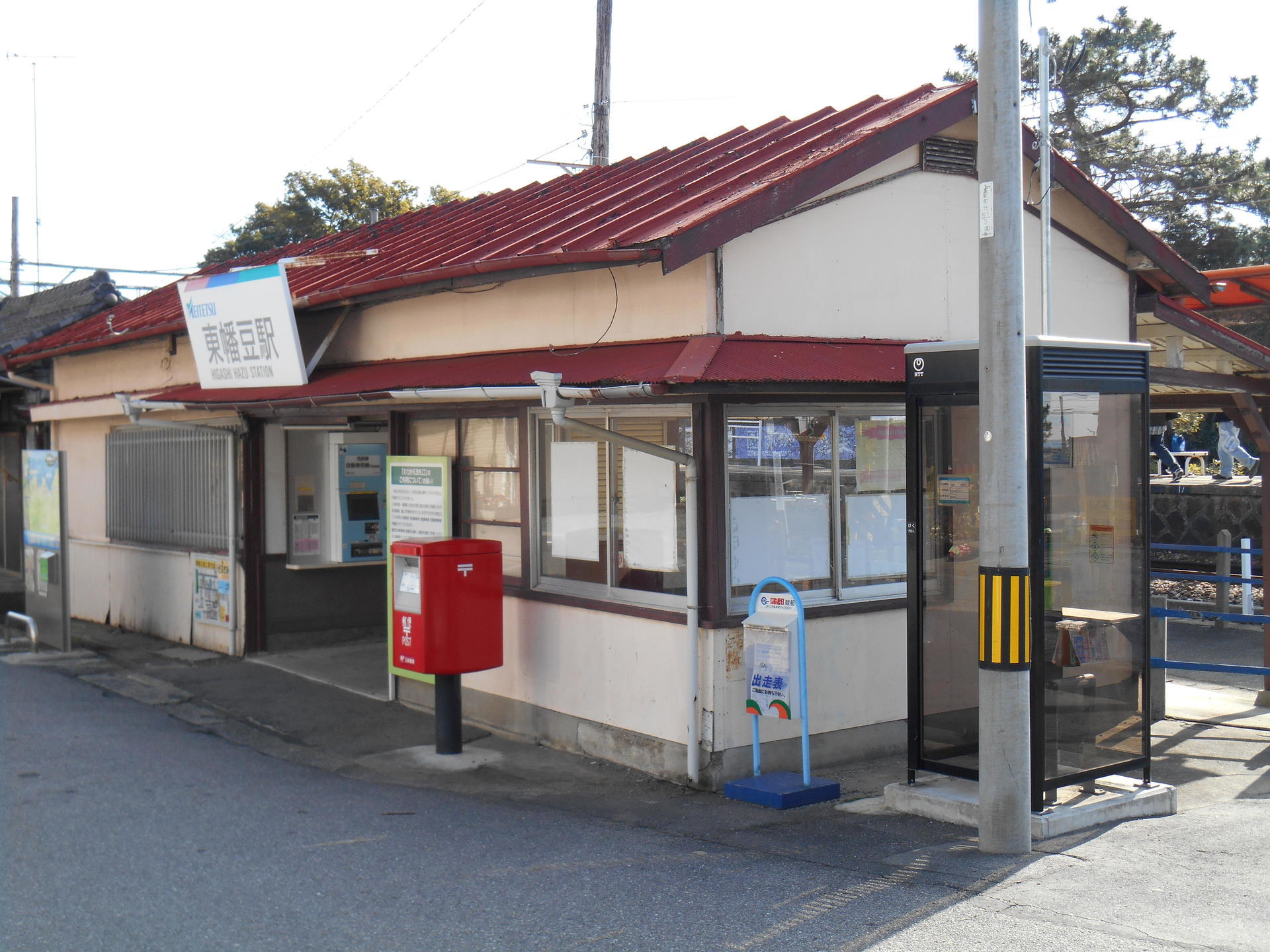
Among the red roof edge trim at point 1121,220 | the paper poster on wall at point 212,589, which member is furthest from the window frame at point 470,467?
the red roof edge trim at point 1121,220

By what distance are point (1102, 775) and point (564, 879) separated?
307cm

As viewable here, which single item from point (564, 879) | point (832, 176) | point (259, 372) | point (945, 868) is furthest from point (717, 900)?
point (259, 372)

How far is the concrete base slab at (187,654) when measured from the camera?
1194 cm

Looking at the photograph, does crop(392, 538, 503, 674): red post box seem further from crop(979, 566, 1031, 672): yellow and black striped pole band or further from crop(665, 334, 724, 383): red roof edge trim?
crop(979, 566, 1031, 672): yellow and black striped pole band

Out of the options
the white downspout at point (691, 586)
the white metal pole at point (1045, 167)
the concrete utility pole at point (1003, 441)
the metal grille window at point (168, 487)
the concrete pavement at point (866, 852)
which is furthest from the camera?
the metal grille window at point (168, 487)

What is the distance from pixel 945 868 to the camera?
5.52m

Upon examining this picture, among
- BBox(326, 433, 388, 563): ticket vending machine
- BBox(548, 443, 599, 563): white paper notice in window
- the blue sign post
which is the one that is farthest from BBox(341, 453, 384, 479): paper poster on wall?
the blue sign post

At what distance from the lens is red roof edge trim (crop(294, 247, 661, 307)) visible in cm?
665

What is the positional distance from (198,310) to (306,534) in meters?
2.56

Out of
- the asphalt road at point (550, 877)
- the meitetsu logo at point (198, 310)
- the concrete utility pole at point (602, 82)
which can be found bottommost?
the asphalt road at point (550, 877)

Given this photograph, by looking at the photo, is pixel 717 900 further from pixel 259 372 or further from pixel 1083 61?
pixel 1083 61

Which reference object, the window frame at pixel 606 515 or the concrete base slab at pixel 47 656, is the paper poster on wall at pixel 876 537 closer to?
the window frame at pixel 606 515

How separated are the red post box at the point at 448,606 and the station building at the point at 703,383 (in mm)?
414

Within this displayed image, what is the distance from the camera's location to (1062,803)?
20.8 ft
